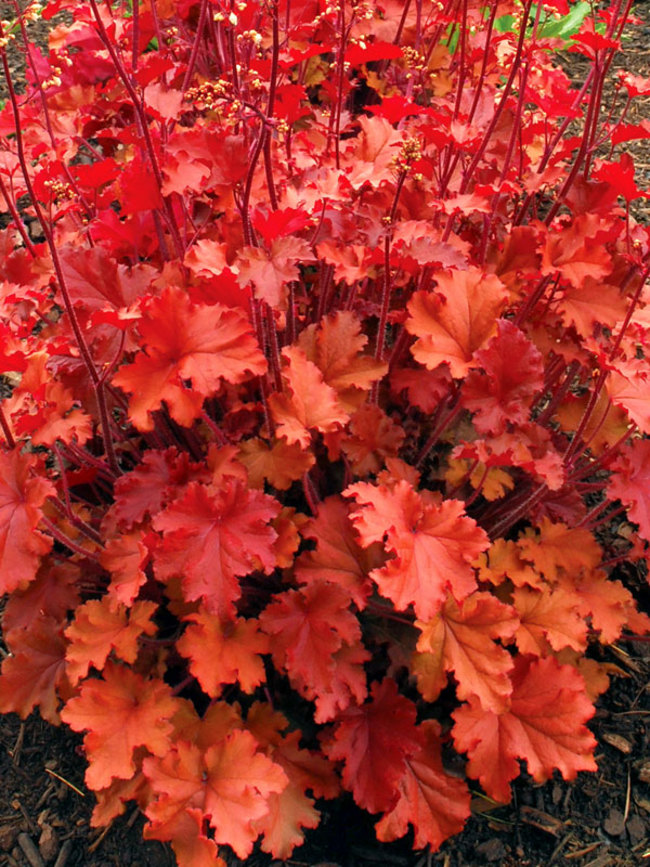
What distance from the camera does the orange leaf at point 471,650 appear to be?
1.73 meters

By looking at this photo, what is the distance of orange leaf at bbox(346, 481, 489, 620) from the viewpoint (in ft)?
5.21

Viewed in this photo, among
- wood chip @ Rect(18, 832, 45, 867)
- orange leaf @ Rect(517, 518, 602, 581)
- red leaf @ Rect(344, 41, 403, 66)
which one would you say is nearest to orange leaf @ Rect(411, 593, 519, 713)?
orange leaf @ Rect(517, 518, 602, 581)

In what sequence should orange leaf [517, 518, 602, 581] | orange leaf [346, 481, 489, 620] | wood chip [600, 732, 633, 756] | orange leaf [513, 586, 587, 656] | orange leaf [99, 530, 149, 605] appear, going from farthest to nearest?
wood chip [600, 732, 633, 756], orange leaf [517, 518, 602, 581], orange leaf [513, 586, 587, 656], orange leaf [99, 530, 149, 605], orange leaf [346, 481, 489, 620]

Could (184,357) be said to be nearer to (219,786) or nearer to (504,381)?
(504,381)

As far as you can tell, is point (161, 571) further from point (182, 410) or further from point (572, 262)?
point (572, 262)

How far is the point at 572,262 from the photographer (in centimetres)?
194

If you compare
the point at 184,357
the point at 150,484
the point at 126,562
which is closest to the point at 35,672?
the point at 126,562

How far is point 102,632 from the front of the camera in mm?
1846

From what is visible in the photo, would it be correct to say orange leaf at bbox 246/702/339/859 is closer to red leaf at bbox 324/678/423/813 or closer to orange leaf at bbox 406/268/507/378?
red leaf at bbox 324/678/423/813

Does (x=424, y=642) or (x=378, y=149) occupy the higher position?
(x=378, y=149)

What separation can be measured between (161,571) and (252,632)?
305 mm

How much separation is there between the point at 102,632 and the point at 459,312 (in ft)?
3.82

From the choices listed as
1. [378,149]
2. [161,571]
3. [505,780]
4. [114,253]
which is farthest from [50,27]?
[505,780]

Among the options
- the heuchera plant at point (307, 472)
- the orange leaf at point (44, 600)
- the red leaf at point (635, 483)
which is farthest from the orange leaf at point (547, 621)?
the orange leaf at point (44, 600)
